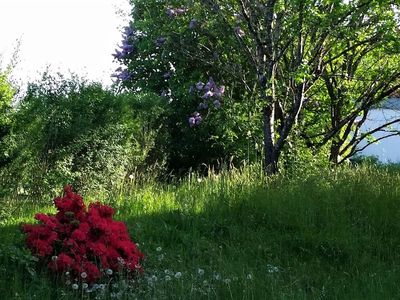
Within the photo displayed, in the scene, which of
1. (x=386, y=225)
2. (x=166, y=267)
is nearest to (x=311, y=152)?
(x=386, y=225)

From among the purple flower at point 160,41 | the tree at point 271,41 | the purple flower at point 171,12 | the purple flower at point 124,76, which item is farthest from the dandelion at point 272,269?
the purple flower at point 124,76

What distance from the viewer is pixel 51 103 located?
816cm

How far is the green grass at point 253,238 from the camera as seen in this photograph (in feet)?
14.3

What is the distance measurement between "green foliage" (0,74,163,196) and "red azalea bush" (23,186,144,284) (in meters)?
2.24

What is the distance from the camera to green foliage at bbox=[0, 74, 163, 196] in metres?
6.99

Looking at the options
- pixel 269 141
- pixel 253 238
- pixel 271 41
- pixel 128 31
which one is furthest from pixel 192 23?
pixel 253 238

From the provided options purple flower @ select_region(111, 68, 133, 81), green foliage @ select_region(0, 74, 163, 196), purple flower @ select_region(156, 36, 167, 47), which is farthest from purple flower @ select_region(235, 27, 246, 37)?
purple flower @ select_region(111, 68, 133, 81)

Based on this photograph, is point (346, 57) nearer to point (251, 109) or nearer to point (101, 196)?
point (251, 109)

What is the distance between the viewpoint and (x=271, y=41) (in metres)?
9.17

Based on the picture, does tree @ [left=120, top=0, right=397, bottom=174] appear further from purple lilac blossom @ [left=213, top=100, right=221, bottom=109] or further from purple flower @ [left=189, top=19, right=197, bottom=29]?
purple lilac blossom @ [left=213, top=100, right=221, bottom=109]

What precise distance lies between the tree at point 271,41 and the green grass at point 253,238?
1632mm

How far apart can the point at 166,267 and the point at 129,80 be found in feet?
30.6

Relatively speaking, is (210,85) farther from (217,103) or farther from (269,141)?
(269,141)

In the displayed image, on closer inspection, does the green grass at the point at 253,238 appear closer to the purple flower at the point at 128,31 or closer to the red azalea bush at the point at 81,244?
the red azalea bush at the point at 81,244
